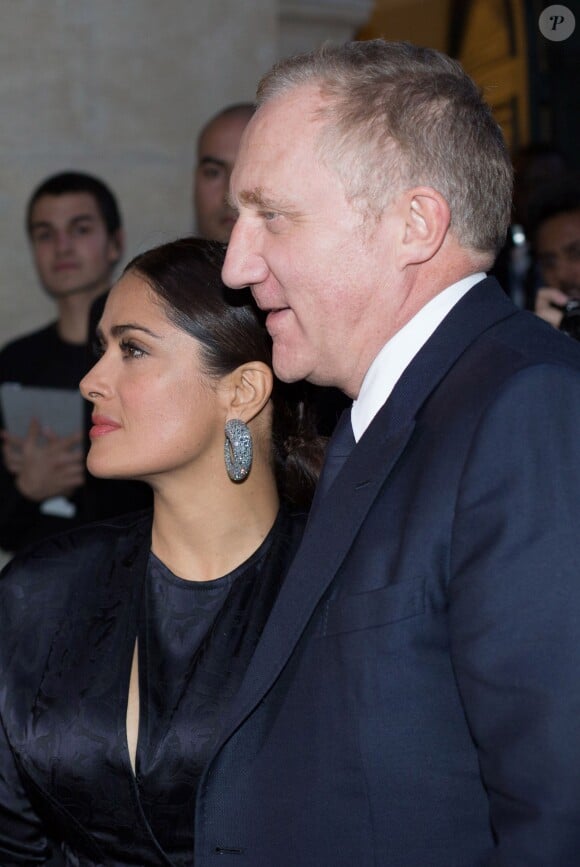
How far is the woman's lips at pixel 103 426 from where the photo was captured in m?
2.08

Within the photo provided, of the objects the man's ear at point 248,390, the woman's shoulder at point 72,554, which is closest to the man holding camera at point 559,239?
the man's ear at point 248,390

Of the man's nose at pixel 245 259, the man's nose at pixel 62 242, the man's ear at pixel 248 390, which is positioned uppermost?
the man's nose at pixel 245 259

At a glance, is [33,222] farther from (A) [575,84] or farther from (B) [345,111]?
(B) [345,111]

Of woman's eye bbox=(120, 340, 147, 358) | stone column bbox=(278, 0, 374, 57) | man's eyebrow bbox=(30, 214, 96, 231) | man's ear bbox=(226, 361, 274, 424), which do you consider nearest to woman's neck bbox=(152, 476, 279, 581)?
man's ear bbox=(226, 361, 274, 424)

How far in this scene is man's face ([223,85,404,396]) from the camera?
1459 millimetres

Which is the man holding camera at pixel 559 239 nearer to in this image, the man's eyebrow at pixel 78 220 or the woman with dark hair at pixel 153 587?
the woman with dark hair at pixel 153 587

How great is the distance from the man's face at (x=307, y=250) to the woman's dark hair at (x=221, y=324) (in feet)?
1.79

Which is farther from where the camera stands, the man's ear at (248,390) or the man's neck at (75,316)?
the man's neck at (75,316)

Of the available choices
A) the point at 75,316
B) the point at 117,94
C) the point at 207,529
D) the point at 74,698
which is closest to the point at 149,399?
the point at 207,529

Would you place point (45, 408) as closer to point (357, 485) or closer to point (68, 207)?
point (68, 207)

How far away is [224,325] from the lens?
2143mm

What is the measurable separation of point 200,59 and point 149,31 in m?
0.22

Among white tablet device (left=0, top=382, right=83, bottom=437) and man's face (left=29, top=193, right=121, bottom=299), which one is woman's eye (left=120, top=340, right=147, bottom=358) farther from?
man's face (left=29, top=193, right=121, bottom=299)

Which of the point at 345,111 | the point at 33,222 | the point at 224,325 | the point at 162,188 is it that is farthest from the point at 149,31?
the point at 345,111
